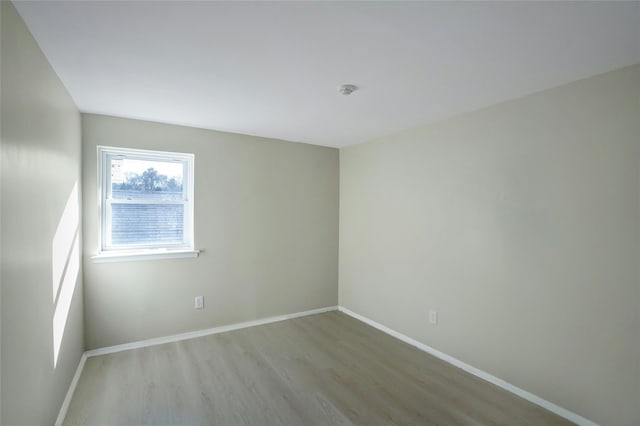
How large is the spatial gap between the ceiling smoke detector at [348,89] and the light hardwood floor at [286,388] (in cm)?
229

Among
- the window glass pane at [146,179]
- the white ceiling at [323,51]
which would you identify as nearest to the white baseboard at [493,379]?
the white ceiling at [323,51]

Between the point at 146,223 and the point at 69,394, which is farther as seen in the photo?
the point at 146,223

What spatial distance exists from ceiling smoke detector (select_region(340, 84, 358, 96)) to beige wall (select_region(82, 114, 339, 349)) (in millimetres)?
1725

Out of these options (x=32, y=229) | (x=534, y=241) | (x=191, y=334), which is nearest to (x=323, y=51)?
(x=32, y=229)

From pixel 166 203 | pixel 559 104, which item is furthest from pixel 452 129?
pixel 166 203

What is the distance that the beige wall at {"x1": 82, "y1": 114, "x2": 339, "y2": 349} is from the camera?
303 cm

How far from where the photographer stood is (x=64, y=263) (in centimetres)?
225

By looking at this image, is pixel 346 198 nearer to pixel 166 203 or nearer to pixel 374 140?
pixel 374 140

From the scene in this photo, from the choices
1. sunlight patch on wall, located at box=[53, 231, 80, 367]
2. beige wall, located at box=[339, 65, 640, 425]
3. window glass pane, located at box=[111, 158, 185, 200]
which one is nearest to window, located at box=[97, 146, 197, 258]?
window glass pane, located at box=[111, 158, 185, 200]

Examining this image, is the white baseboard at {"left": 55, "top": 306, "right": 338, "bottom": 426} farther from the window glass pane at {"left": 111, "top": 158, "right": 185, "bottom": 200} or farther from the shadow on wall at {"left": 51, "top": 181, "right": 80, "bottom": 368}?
the window glass pane at {"left": 111, "top": 158, "right": 185, "bottom": 200}

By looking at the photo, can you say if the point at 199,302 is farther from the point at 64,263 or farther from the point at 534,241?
the point at 534,241

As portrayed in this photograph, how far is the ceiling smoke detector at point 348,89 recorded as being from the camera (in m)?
2.28

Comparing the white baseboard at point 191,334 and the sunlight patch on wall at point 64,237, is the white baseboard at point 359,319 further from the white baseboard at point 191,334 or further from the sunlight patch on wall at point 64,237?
the sunlight patch on wall at point 64,237

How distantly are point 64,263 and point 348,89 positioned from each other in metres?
2.39
